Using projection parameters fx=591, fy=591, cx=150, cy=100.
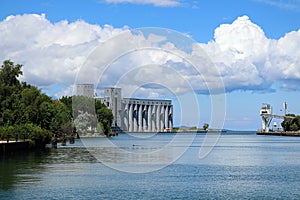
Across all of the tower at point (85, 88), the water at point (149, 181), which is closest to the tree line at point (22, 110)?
the tower at point (85, 88)

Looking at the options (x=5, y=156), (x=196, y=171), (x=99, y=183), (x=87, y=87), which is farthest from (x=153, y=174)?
(x=87, y=87)

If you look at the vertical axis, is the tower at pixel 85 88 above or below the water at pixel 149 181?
above

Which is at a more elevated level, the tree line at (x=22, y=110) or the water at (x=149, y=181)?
the tree line at (x=22, y=110)

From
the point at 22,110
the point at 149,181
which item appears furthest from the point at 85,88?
the point at 149,181

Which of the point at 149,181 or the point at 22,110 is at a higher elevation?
the point at 22,110

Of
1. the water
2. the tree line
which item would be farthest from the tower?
the water

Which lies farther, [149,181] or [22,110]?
[22,110]

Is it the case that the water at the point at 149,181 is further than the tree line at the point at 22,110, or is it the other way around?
the tree line at the point at 22,110

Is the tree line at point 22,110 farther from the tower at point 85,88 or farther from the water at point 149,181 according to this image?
the water at point 149,181

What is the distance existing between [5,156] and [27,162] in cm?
818

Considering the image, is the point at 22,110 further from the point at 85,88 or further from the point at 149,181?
the point at 149,181

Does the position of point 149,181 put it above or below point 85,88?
below

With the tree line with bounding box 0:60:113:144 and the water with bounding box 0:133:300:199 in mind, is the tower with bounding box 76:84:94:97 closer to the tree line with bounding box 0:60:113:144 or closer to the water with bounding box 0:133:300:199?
the tree line with bounding box 0:60:113:144

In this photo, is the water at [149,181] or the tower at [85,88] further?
the tower at [85,88]
